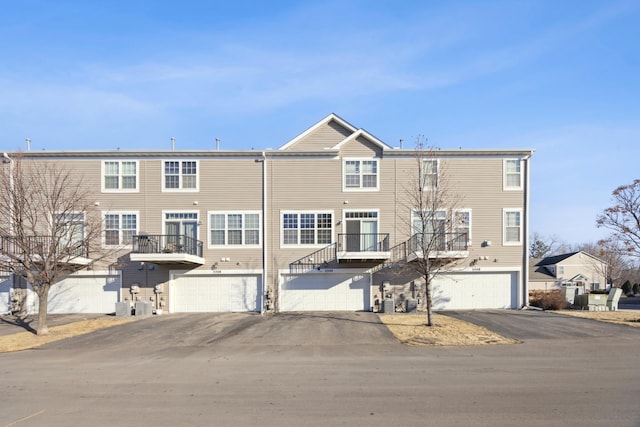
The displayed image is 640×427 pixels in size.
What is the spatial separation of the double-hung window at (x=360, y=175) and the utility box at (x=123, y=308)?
12.0 m

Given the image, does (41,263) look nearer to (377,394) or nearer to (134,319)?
(134,319)

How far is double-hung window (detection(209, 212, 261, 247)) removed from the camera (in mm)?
25422

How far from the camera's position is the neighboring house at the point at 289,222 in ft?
82.9

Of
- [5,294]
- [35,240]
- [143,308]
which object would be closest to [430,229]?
[143,308]

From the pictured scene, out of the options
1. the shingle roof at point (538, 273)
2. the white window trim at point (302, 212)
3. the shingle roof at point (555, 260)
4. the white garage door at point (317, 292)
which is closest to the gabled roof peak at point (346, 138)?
the white window trim at point (302, 212)

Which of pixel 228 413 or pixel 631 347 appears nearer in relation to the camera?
pixel 228 413

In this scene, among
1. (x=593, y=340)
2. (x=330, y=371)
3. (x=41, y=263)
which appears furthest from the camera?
(x=41, y=263)

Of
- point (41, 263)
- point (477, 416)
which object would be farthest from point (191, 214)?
point (477, 416)

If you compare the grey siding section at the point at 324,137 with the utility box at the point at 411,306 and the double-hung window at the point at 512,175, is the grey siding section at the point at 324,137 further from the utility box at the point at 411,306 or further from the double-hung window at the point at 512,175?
the utility box at the point at 411,306

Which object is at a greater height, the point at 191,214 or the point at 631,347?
the point at 191,214

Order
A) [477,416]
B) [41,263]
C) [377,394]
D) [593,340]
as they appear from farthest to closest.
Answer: [41,263], [593,340], [377,394], [477,416]

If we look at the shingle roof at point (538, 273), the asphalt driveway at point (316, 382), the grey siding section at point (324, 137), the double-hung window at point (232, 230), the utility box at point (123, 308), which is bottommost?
the shingle roof at point (538, 273)

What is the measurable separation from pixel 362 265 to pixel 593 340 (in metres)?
11.6

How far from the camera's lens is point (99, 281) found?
2533 cm
